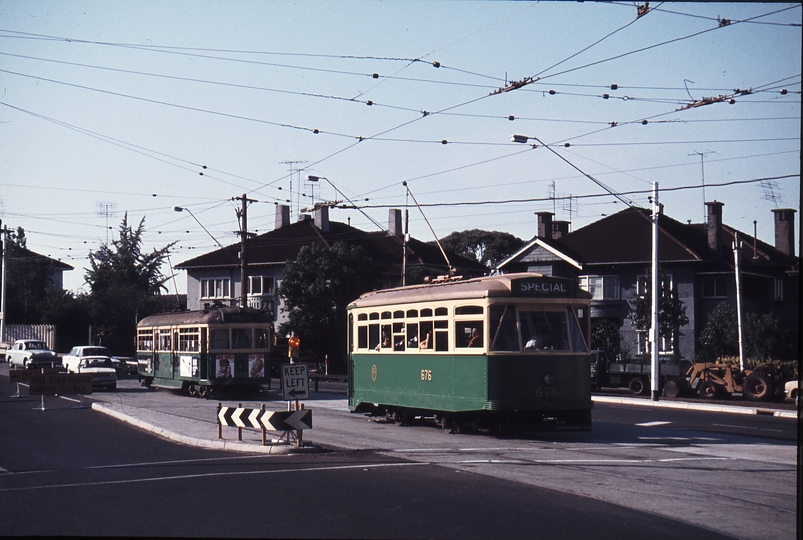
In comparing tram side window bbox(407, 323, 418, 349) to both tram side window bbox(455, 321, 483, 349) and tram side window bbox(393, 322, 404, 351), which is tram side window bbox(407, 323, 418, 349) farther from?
tram side window bbox(455, 321, 483, 349)

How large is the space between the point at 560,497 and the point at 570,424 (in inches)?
286

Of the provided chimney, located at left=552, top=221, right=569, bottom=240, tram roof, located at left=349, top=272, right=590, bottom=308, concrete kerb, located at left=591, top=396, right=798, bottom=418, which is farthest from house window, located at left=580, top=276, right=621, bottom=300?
tram roof, located at left=349, top=272, right=590, bottom=308

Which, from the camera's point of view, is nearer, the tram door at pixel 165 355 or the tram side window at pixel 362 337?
→ the tram side window at pixel 362 337

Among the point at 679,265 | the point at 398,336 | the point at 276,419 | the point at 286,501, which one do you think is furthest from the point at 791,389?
the point at 286,501

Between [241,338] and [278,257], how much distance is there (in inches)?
1202

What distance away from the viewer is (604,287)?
5525 cm

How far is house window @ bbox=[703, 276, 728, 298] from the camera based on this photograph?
170 feet

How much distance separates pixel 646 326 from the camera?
46625 mm

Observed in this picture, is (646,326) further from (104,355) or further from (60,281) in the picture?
(60,281)

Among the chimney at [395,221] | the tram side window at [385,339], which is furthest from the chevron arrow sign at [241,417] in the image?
the chimney at [395,221]

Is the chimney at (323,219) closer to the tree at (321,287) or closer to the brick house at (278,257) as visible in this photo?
the brick house at (278,257)

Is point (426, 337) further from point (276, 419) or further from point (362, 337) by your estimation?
point (276, 419)

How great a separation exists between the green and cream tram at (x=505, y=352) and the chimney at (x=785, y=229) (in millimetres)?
40954

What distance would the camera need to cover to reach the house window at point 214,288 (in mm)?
66562
